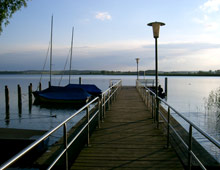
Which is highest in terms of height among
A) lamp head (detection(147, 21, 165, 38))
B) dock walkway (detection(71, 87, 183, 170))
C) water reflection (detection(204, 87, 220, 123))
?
lamp head (detection(147, 21, 165, 38))

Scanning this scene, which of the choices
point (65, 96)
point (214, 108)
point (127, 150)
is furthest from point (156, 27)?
point (65, 96)

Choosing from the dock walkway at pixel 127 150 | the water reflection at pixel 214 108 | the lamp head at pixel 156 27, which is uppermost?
the lamp head at pixel 156 27

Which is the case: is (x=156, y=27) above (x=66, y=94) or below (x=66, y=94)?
above

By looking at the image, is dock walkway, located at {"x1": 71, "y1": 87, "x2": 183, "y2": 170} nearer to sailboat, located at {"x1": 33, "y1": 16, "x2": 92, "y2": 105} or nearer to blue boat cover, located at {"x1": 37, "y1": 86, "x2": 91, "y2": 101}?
sailboat, located at {"x1": 33, "y1": 16, "x2": 92, "y2": 105}

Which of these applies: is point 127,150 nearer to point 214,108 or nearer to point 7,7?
point 7,7

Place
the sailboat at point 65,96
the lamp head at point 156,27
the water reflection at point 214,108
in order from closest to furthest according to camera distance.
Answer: the lamp head at point 156,27 → the water reflection at point 214,108 → the sailboat at point 65,96

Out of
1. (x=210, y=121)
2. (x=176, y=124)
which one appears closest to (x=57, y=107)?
(x=210, y=121)

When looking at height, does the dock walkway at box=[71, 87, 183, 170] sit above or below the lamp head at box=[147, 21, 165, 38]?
below

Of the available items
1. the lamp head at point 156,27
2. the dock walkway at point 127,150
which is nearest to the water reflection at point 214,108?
the lamp head at point 156,27

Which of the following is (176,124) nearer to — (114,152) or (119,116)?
(119,116)

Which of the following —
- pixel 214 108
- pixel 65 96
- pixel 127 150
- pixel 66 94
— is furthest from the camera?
pixel 66 94

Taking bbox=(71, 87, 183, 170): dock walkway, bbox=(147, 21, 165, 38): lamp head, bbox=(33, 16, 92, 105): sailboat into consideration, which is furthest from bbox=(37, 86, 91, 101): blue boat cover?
bbox=(71, 87, 183, 170): dock walkway

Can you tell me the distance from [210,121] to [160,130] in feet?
28.6

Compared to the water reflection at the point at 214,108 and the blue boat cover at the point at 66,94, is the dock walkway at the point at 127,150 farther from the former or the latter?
the blue boat cover at the point at 66,94
